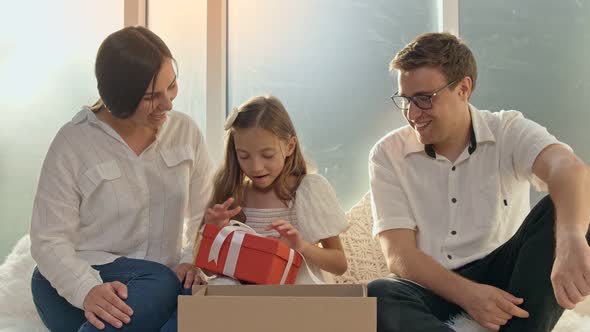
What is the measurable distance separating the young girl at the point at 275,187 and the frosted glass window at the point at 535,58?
0.85m

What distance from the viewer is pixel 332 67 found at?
2617 millimetres

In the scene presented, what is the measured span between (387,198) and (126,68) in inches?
30.3

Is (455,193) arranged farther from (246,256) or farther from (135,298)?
(135,298)

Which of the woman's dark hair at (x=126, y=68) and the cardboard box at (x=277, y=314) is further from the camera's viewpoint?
the woman's dark hair at (x=126, y=68)

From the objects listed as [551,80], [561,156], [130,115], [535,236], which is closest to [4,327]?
[130,115]

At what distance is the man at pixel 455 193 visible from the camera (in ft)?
5.16

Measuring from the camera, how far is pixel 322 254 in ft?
5.98

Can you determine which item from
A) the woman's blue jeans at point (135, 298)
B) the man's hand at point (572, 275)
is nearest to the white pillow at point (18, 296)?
the woman's blue jeans at point (135, 298)

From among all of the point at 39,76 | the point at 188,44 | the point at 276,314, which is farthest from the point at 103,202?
the point at 39,76

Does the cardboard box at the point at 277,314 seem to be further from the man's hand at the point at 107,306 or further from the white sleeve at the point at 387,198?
the white sleeve at the point at 387,198

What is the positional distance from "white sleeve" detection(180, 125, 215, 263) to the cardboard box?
766mm

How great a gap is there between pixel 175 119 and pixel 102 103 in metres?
0.21

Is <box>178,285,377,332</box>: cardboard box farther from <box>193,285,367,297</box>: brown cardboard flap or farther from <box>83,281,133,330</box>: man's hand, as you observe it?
<box>83,281,133,330</box>: man's hand

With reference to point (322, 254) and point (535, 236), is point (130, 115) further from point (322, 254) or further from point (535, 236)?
point (535, 236)
